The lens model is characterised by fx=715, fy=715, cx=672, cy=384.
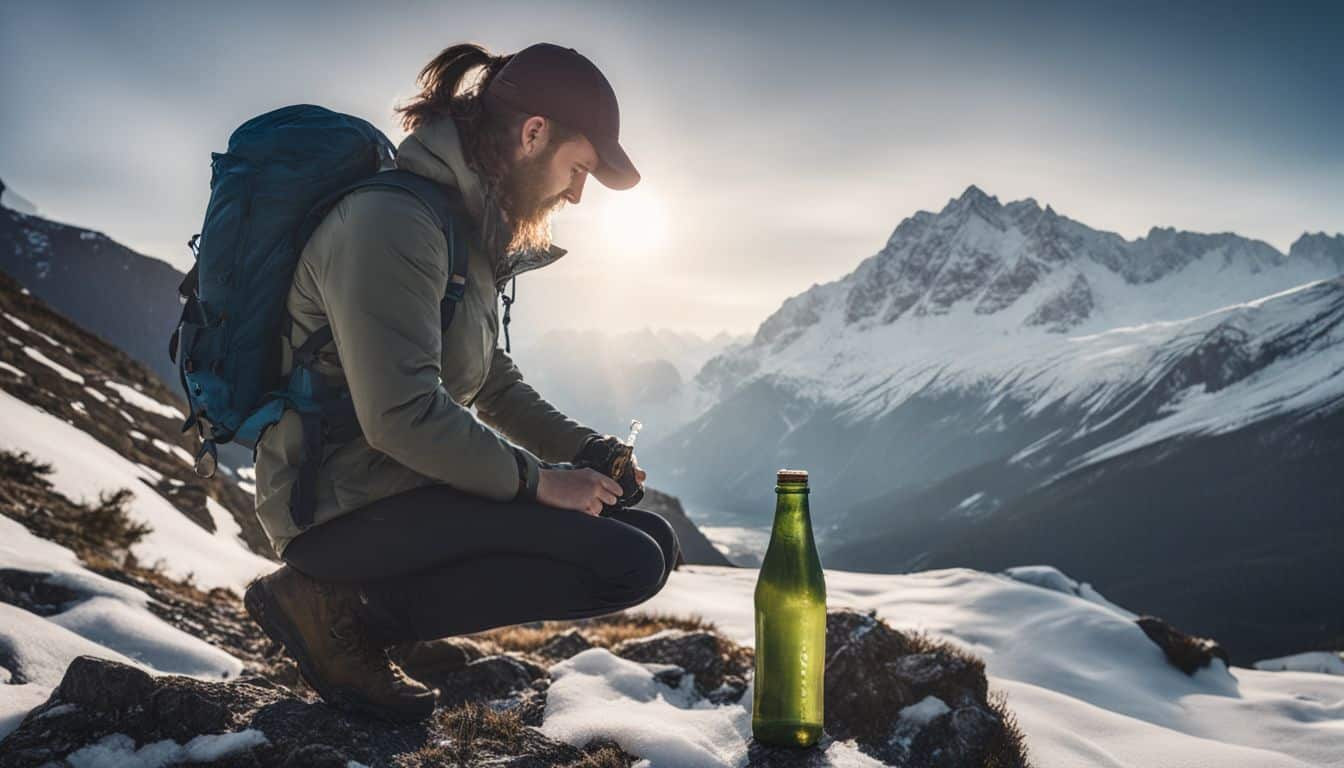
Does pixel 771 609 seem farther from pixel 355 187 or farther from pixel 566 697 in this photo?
pixel 355 187

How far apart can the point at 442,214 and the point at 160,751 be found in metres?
2.32

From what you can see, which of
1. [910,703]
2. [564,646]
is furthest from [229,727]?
[910,703]

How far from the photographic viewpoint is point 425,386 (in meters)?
2.75

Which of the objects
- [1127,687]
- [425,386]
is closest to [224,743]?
[425,386]

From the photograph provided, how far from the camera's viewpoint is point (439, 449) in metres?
2.82

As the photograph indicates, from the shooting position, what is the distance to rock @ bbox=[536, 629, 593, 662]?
236 inches

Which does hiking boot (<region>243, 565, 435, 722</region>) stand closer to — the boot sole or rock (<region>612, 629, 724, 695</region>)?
the boot sole

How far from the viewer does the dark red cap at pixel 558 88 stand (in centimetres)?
321

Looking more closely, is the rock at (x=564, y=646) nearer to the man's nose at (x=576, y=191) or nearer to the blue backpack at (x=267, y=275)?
the blue backpack at (x=267, y=275)

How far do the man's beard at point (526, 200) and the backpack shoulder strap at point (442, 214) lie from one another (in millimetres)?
A: 221

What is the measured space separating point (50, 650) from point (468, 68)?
144 inches

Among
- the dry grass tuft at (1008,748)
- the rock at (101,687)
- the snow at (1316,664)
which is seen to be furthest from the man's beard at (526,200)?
the snow at (1316,664)

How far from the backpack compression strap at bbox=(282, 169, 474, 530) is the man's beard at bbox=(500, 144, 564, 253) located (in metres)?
0.37

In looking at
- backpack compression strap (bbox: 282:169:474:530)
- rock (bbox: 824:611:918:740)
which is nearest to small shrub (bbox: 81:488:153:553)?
backpack compression strap (bbox: 282:169:474:530)
